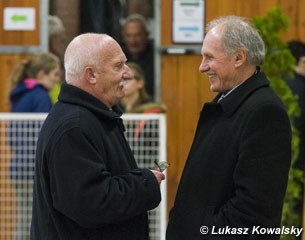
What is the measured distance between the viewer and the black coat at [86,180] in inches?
146

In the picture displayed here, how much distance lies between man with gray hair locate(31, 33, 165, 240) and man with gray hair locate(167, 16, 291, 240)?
0.21 meters

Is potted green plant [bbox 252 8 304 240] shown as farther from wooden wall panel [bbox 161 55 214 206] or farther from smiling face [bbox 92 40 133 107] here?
smiling face [bbox 92 40 133 107]

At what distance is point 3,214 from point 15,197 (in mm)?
187

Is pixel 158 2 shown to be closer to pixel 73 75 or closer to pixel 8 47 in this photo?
pixel 8 47

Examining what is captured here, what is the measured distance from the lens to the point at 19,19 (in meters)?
8.29

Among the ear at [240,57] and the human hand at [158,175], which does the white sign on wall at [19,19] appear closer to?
the human hand at [158,175]

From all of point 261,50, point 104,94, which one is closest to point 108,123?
point 104,94

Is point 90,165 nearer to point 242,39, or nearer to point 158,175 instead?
point 158,175

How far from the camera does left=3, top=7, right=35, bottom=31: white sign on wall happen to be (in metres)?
8.25

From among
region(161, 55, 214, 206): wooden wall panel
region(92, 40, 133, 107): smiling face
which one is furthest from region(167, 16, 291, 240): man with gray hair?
region(161, 55, 214, 206): wooden wall panel

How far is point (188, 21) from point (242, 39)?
4.53 meters

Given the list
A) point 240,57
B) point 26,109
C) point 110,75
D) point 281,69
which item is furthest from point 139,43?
point 240,57

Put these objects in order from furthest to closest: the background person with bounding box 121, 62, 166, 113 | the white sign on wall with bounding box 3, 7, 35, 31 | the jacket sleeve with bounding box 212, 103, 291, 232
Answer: the white sign on wall with bounding box 3, 7, 35, 31 < the background person with bounding box 121, 62, 166, 113 < the jacket sleeve with bounding box 212, 103, 291, 232

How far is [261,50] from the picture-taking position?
389 centimetres
